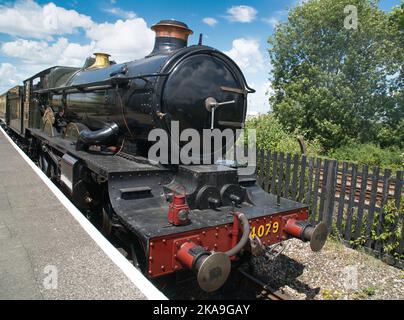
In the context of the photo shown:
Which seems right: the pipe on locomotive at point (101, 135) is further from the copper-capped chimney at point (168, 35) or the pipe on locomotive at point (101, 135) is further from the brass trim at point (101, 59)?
the brass trim at point (101, 59)

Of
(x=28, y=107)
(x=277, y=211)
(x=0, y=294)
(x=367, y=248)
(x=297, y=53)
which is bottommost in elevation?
(x=367, y=248)

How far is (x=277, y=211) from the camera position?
12.3ft

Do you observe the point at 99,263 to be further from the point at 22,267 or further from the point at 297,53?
the point at 297,53

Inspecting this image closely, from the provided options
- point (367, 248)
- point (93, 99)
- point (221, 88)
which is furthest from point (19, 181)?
point (367, 248)

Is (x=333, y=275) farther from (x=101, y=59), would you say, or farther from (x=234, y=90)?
(x=101, y=59)

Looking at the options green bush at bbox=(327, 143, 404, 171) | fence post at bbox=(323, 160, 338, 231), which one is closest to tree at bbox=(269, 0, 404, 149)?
green bush at bbox=(327, 143, 404, 171)

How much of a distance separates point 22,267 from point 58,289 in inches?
25.3

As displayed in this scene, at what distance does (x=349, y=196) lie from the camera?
5449 mm

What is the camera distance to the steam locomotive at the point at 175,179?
9.70 feet

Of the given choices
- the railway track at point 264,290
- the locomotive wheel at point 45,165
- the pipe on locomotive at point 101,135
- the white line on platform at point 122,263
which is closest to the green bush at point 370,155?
the railway track at point 264,290

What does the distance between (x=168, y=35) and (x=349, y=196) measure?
383 centimetres

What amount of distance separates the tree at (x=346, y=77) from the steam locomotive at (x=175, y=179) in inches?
493

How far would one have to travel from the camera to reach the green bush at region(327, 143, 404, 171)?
45.7 feet

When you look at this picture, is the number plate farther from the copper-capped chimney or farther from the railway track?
the copper-capped chimney
